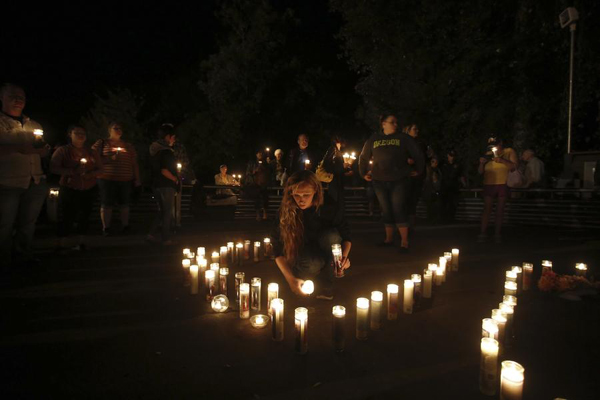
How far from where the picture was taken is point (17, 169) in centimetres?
495

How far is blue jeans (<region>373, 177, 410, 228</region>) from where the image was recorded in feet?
21.6

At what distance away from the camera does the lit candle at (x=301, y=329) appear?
2.88 metres

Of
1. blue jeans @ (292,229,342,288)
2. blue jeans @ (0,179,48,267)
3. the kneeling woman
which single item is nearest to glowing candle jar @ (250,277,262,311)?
the kneeling woman

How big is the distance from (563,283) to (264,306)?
3081 millimetres

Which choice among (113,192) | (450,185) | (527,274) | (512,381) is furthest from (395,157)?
(450,185)

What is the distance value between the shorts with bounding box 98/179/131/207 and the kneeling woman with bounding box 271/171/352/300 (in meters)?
4.57

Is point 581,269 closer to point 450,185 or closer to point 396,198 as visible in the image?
point 396,198

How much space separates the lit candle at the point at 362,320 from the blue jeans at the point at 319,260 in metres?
1.14

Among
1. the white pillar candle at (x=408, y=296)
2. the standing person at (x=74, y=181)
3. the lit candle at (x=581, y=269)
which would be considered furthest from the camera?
the standing person at (x=74, y=181)

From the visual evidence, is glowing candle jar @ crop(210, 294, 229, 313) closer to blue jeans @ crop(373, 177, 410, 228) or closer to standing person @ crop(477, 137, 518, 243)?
blue jeans @ crop(373, 177, 410, 228)

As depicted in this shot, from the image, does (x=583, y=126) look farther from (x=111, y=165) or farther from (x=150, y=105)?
(x=150, y=105)

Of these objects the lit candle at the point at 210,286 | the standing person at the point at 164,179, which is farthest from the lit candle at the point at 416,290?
the standing person at the point at 164,179

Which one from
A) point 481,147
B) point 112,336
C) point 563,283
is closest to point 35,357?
point 112,336

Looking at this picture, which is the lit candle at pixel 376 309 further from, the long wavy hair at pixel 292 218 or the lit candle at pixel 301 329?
the long wavy hair at pixel 292 218
